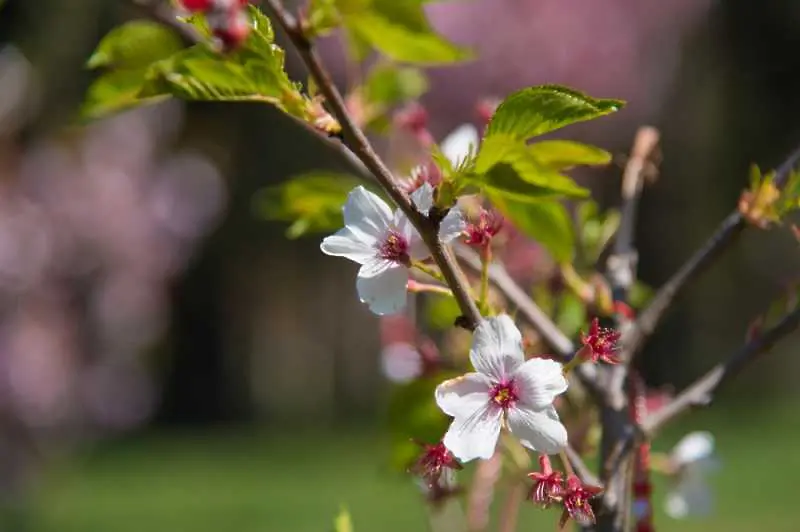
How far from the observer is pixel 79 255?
5836mm

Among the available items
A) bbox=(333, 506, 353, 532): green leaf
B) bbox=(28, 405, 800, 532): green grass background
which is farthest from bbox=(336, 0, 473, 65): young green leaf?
bbox=(28, 405, 800, 532): green grass background

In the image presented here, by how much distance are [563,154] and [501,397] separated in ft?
0.44

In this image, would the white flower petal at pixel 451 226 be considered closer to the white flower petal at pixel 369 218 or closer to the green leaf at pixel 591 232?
the white flower petal at pixel 369 218

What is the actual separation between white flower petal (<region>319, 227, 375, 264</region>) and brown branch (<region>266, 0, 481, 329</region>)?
0.03 m

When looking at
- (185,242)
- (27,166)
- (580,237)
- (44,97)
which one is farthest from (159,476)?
(580,237)

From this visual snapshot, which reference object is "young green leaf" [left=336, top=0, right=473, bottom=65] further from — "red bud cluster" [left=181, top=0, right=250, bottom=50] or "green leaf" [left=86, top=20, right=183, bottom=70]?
"red bud cluster" [left=181, top=0, right=250, bottom=50]

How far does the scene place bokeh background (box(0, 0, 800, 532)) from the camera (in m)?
5.05

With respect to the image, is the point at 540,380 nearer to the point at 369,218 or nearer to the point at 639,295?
the point at 369,218

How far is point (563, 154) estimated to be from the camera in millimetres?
582

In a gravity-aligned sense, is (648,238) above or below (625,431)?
below

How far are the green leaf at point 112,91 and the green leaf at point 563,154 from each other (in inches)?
9.8

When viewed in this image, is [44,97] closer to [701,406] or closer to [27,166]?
[27,166]

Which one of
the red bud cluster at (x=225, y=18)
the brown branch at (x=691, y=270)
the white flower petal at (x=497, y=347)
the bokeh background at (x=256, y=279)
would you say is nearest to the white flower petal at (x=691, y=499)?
the brown branch at (x=691, y=270)

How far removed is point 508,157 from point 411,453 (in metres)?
0.32
